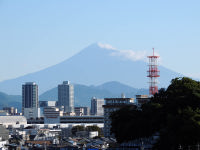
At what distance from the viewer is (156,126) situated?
64.8 m

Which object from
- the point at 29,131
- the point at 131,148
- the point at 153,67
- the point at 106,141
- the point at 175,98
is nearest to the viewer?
the point at 175,98

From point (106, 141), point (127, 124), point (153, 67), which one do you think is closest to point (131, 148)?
point (127, 124)

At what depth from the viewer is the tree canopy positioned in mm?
52656

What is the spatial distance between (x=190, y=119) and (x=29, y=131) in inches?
3918

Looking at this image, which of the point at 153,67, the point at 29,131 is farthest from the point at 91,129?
the point at 153,67

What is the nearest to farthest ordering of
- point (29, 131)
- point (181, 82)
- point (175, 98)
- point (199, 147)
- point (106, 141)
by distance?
point (199, 147) → point (175, 98) → point (181, 82) → point (106, 141) → point (29, 131)

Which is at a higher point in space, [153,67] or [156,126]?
[153,67]

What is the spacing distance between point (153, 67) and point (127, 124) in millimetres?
49211

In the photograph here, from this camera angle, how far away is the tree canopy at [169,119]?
52656mm

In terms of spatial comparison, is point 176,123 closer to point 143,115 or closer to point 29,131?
point 143,115

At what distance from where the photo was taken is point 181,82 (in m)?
78.2

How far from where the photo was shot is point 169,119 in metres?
55.1

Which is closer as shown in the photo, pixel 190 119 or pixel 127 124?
pixel 190 119

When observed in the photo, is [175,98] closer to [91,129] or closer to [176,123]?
[176,123]
